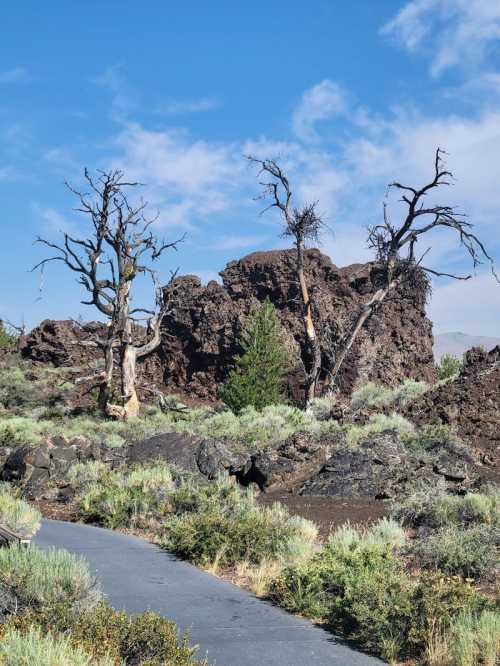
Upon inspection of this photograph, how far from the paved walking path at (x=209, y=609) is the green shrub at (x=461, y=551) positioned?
2.64m

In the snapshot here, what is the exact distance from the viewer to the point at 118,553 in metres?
10.2

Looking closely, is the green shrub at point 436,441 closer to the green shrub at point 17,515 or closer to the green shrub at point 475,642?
the green shrub at point 17,515

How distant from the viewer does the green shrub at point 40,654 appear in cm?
441

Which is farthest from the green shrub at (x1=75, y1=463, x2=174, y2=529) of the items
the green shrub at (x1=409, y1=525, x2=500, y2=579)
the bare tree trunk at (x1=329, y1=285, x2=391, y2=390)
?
the bare tree trunk at (x1=329, y1=285, x2=391, y2=390)

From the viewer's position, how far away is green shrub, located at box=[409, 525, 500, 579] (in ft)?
29.7

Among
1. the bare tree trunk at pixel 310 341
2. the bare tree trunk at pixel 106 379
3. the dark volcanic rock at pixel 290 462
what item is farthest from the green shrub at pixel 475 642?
the bare tree trunk at pixel 106 379

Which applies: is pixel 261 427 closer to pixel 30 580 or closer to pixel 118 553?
pixel 118 553

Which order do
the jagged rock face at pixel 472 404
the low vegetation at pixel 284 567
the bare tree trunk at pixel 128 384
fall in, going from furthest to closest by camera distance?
the bare tree trunk at pixel 128 384 < the jagged rock face at pixel 472 404 < the low vegetation at pixel 284 567

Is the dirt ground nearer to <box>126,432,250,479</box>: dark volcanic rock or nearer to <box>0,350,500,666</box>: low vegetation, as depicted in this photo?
<box>0,350,500,666</box>: low vegetation

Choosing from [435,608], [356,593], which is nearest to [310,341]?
[356,593]

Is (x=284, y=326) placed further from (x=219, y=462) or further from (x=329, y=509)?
(x=329, y=509)

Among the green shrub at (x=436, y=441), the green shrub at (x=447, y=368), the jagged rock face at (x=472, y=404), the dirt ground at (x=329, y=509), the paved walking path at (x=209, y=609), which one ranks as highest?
the green shrub at (x=447, y=368)

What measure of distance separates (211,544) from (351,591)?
11.0ft

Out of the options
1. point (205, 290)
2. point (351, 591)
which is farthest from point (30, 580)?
point (205, 290)
